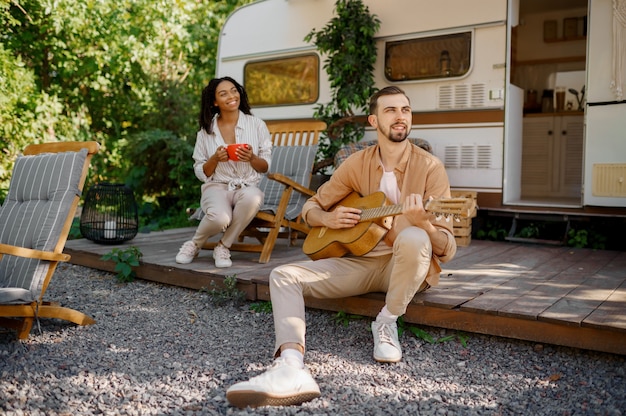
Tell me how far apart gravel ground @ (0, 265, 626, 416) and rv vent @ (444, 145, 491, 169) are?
2761 mm

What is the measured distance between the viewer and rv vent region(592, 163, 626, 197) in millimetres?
4883

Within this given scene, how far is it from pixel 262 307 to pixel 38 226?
1379mm

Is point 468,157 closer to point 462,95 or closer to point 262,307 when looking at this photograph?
point 462,95

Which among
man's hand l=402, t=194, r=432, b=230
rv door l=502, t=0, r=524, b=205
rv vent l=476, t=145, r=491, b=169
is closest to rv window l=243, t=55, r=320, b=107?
rv vent l=476, t=145, r=491, b=169

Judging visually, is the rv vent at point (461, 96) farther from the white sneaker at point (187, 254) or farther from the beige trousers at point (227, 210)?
the white sneaker at point (187, 254)

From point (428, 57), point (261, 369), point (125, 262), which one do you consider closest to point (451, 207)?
point (261, 369)

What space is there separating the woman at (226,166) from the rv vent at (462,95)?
215 centimetres

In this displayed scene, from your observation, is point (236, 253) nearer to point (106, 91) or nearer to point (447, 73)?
point (447, 73)

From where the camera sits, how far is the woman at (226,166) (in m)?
4.09

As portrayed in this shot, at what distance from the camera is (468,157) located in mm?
5629

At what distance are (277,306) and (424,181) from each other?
0.90 meters

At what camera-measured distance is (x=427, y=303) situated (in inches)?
120

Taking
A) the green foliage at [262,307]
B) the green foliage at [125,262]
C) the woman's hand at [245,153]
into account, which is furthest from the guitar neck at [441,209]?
the green foliage at [125,262]

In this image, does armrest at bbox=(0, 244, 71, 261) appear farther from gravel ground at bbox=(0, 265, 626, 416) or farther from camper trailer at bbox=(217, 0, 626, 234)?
camper trailer at bbox=(217, 0, 626, 234)
